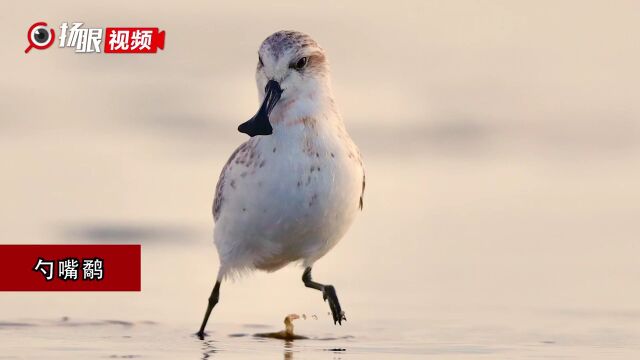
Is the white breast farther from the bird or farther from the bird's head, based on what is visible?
the bird's head

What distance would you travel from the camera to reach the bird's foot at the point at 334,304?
17.5 meters

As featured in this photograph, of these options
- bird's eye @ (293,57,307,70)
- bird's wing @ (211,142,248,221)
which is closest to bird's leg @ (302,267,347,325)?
bird's wing @ (211,142,248,221)

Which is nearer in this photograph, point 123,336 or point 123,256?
point 123,336

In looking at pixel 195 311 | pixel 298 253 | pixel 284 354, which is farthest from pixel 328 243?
pixel 195 311

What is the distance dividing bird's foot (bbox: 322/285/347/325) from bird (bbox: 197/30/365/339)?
0.71 metres

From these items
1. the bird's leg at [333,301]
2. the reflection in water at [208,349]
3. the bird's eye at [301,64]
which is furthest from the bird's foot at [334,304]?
the bird's eye at [301,64]

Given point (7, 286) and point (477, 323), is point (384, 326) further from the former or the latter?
point (7, 286)

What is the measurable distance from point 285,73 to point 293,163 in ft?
2.82

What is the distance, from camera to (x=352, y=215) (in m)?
17.0

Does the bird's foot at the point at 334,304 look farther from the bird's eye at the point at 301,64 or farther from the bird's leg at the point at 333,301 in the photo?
the bird's eye at the point at 301,64

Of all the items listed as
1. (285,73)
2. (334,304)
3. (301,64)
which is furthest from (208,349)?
(301,64)

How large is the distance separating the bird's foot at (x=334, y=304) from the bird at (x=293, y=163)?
709mm

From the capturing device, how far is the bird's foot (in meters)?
17.5

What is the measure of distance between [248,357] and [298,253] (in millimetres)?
1723
